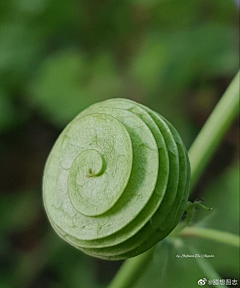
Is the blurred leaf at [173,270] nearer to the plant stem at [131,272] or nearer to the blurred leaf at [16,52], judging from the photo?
the plant stem at [131,272]

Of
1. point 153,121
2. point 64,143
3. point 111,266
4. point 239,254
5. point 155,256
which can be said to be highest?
point 153,121

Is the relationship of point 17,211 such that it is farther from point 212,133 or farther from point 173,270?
point 212,133

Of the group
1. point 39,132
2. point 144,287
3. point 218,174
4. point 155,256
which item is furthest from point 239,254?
point 39,132

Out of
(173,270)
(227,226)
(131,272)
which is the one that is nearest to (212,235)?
(131,272)

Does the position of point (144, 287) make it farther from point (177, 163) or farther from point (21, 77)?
point (21, 77)

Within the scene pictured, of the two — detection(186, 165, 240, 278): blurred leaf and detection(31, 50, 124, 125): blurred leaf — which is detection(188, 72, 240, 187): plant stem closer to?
detection(186, 165, 240, 278): blurred leaf

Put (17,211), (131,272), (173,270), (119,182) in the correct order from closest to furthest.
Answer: (119,182) < (131,272) < (173,270) < (17,211)
